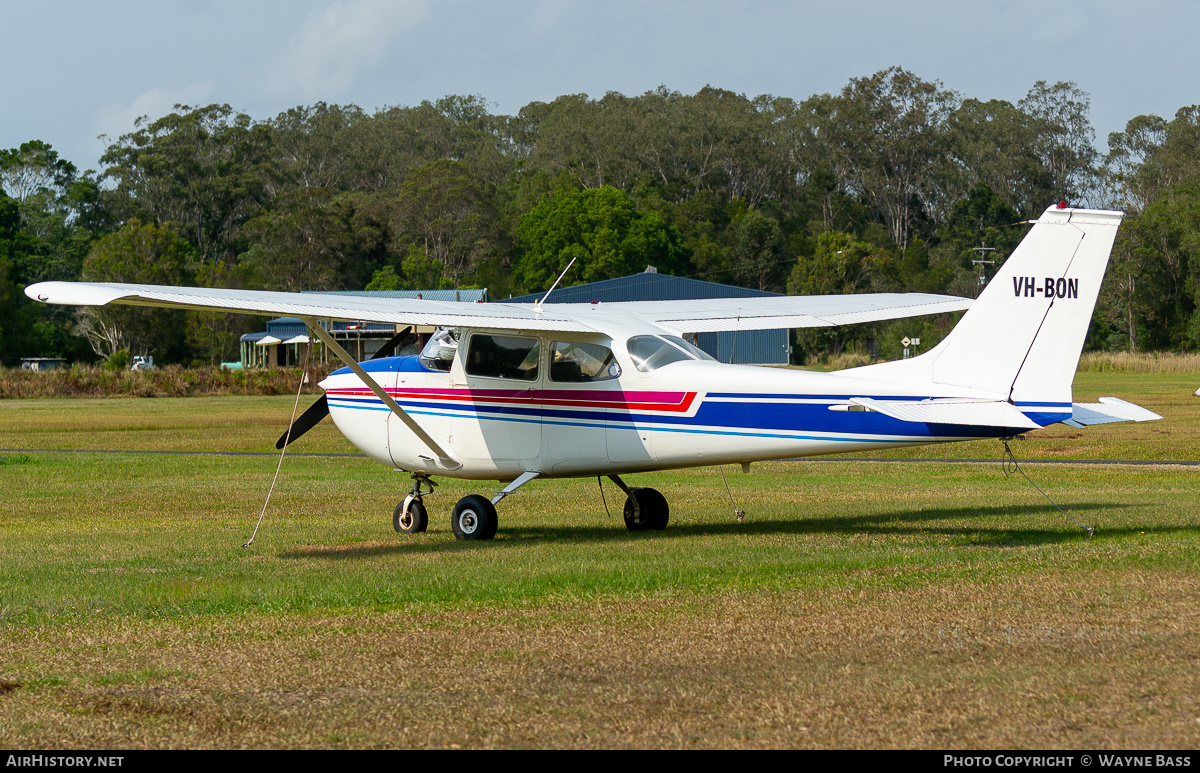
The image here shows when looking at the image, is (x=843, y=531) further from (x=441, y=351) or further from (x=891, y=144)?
(x=891, y=144)

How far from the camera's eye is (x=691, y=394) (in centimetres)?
1102

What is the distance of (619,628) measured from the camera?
6.78 m

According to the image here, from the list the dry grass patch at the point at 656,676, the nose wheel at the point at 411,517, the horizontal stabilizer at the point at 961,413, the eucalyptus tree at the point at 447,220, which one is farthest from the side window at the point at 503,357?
the eucalyptus tree at the point at 447,220

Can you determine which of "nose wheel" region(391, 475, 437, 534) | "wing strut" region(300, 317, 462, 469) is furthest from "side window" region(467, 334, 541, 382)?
"nose wheel" region(391, 475, 437, 534)

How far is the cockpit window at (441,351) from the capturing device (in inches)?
488

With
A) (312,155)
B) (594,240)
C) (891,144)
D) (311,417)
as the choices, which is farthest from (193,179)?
(311,417)

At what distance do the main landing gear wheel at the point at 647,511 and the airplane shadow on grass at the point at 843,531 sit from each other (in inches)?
6.2

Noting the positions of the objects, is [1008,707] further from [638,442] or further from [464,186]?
[464,186]

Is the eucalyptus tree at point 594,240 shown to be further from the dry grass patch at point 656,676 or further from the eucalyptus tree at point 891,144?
the dry grass patch at point 656,676

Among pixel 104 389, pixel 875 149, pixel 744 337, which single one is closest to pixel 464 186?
pixel 744 337

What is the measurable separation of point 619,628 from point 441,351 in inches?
242

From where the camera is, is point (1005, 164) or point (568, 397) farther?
point (1005, 164)

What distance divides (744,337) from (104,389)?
41074 millimetres

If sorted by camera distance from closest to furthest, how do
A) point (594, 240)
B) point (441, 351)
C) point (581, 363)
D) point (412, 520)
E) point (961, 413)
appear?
point (961, 413) → point (581, 363) → point (441, 351) → point (412, 520) → point (594, 240)
